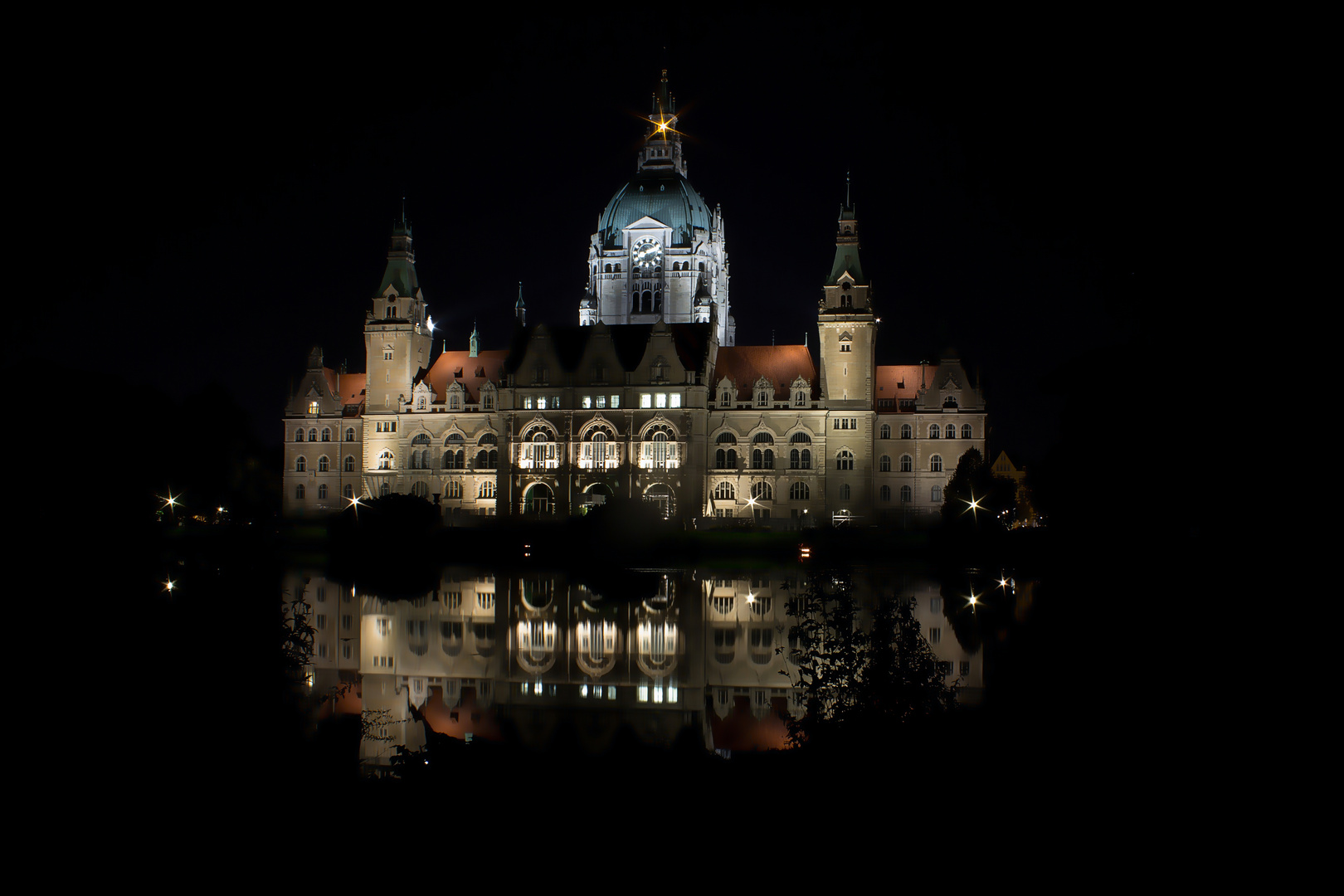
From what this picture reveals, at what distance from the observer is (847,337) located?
81.6 metres

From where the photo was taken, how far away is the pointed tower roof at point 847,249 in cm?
8350

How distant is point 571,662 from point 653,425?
55774 mm

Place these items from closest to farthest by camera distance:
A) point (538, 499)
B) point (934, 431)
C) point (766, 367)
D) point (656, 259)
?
point (934, 431), point (538, 499), point (766, 367), point (656, 259)

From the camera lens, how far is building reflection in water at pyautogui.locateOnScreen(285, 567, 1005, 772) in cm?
1805

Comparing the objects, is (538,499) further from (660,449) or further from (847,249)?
(847,249)

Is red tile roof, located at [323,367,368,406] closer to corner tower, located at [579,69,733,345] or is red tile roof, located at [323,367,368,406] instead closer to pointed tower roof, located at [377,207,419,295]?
pointed tower roof, located at [377,207,419,295]

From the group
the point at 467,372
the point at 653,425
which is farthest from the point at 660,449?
the point at 467,372

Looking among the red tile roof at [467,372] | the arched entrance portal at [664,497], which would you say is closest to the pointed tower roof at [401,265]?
the red tile roof at [467,372]

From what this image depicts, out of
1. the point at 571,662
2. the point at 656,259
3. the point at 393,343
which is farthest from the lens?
the point at 656,259

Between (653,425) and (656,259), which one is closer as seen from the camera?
(653,425)

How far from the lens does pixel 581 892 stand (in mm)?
9523

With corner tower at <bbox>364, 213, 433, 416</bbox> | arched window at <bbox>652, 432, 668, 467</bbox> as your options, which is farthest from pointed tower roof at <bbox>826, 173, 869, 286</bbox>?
corner tower at <bbox>364, 213, 433, 416</bbox>

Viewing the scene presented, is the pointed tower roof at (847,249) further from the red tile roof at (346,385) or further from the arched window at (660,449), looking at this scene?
the red tile roof at (346,385)

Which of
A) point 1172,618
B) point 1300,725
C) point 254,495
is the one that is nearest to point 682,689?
point 1300,725
